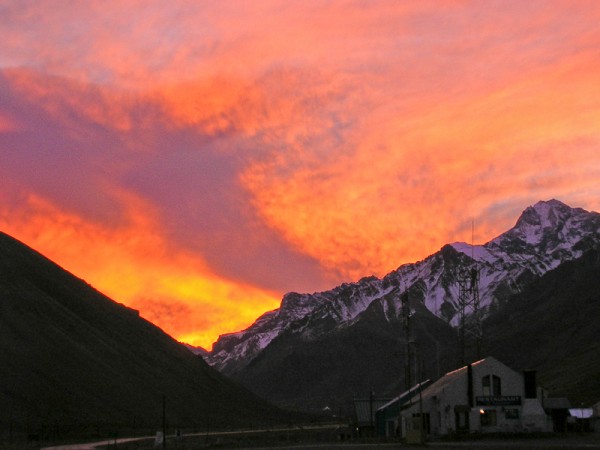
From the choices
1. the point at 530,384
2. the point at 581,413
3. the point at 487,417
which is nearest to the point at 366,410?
the point at 581,413

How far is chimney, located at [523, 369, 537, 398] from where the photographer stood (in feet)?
292

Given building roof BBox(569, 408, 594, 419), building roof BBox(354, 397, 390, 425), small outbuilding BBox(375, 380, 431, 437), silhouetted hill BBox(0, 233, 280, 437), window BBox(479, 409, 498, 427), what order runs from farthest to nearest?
silhouetted hill BBox(0, 233, 280, 437) → building roof BBox(354, 397, 390, 425) → building roof BBox(569, 408, 594, 419) → small outbuilding BBox(375, 380, 431, 437) → window BBox(479, 409, 498, 427)

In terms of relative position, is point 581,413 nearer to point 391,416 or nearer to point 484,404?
point 391,416

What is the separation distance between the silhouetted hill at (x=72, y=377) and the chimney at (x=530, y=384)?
59501 mm

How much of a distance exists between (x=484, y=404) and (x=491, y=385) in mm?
2650

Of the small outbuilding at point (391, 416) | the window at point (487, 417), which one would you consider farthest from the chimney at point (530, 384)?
the small outbuilding at point (391, 416)

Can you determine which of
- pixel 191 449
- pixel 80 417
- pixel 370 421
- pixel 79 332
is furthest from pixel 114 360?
pixel 191 449

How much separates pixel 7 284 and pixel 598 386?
3951 inches

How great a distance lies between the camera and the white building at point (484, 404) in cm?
8656

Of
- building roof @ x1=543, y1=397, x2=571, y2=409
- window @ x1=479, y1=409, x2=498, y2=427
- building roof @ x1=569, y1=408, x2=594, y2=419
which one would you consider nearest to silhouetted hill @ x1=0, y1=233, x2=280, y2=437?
building roof @ x1=569, y1=408, x2=594, y2=419

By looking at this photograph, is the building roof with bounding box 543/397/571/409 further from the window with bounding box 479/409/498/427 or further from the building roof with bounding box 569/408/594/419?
the building roof with bounding box 569/408/594/419

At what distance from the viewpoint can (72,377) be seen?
516ft

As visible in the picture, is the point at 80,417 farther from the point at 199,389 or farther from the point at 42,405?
the point at 199,389

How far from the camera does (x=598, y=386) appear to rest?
171 meters
